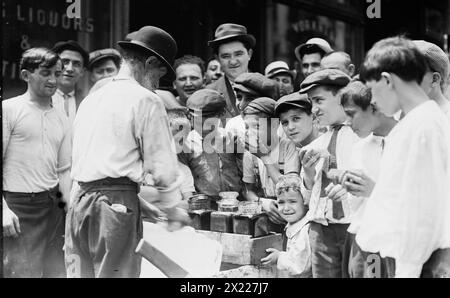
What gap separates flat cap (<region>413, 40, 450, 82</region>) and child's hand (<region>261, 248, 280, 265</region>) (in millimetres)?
1239

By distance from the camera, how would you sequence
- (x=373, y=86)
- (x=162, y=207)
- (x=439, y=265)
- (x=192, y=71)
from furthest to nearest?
1. (x=192, y=71)
2. (x=162, y=207)
3. (x=373, y=86)
4. (x=439, y=265)

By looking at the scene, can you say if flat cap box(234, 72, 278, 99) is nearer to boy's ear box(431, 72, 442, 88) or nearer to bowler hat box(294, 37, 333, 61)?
bowler hat box(294, 37, 333, 61)

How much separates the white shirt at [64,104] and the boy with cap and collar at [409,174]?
1.55 metres

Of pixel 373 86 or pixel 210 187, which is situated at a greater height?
pixel 373 86

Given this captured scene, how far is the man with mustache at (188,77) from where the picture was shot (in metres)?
4.11

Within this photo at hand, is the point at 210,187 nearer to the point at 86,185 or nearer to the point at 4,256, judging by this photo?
the point at 86,185

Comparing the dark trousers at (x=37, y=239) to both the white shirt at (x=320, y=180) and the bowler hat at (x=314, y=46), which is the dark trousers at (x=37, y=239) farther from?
the bowler hat at (x=314, y=46)

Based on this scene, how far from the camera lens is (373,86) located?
353cm

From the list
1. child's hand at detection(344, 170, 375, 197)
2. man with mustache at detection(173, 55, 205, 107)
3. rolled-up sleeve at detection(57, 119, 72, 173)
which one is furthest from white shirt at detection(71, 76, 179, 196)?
child's hand at detection(344, 170, 375, 197)

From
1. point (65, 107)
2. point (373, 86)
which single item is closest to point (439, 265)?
point (373, 86)

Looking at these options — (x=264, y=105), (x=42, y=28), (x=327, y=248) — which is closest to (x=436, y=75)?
(x=264, y=105)

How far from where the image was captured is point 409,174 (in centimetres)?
322

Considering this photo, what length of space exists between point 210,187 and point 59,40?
44.7 inches
